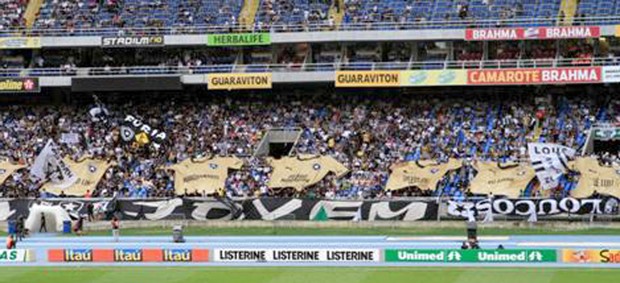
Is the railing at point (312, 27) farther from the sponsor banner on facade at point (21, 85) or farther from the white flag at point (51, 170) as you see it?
the white flag at point (51, 170)

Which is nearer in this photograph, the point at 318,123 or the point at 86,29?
the point at 318,123

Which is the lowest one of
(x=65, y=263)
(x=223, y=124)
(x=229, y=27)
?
(x=65, y=263)

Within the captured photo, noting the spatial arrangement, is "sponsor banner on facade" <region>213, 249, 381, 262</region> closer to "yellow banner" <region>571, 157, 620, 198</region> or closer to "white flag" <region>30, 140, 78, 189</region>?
"yellow banner" <region>571, 157, 620, 198</region>

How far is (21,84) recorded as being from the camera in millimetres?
54312

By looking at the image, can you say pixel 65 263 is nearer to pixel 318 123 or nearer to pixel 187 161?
pixel 187 161

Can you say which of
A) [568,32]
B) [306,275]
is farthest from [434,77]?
[306,275]

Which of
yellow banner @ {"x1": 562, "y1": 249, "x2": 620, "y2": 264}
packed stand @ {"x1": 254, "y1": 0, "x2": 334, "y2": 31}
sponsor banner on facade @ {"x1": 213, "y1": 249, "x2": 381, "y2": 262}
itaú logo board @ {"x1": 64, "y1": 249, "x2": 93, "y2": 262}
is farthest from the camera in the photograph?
packed stand @ {"x1": 254, "y1": 0, "x2": 334, "y2": 31}

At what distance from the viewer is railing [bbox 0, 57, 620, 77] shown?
50.2 m

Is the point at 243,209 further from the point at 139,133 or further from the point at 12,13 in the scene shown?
the point at 12,13

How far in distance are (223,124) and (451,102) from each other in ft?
36.4

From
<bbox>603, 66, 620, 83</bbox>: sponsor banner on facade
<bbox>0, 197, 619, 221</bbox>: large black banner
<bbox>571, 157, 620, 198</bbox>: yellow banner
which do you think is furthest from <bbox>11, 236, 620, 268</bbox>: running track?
<bbox>603, 66, 620, 83</bbox>: sponsor banner on facade

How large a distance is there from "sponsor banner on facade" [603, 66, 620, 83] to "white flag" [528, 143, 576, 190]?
25.6 ft

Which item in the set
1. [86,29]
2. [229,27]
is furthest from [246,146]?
[86,29]

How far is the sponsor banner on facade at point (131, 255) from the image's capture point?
3416 centimetres
